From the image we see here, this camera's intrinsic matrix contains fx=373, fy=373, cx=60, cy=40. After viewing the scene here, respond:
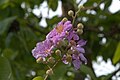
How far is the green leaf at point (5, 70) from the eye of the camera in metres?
1.10

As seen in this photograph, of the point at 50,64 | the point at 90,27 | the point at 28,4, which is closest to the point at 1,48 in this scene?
the point at 28,4

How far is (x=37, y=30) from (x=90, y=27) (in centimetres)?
29

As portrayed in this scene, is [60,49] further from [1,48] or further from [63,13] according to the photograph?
[1,48]

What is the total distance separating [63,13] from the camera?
1900 mm

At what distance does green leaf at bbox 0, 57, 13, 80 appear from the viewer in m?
1.10

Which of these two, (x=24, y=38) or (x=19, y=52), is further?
(x=19, y=52)

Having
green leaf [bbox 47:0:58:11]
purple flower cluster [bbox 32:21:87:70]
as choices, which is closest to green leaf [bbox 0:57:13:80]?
purple flower cluster [bbox 32:21:87:70]

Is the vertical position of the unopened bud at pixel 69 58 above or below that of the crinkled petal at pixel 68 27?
below

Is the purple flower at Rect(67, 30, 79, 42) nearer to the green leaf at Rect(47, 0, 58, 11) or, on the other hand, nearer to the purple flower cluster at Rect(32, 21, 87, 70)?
the purple flower cluster at Rect(32, 21, 87, 70)

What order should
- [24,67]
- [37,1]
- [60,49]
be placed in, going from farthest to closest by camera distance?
[24,67] < [37,1] < [60,49]

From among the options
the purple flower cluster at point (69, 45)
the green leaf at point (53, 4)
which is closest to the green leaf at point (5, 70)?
the purple flower cluster at point (69, 45)

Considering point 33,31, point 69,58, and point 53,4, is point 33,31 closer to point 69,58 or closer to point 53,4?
point 53,4

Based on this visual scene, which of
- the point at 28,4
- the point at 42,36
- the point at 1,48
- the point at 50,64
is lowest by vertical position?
the point at 50,64

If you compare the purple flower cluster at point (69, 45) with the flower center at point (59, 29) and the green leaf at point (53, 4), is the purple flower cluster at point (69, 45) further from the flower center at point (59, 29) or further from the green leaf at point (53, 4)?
the green leaf at point (53, 4)
